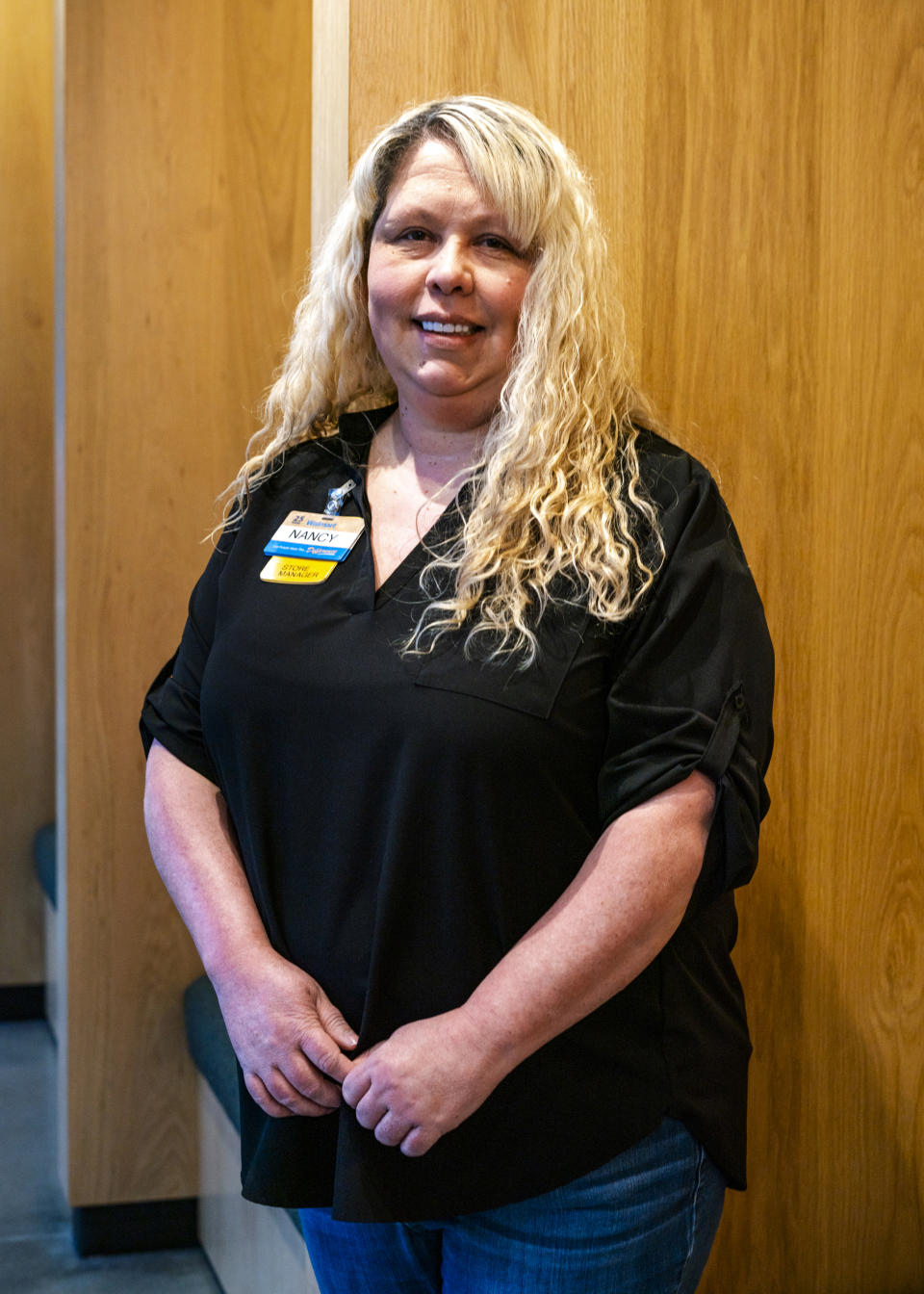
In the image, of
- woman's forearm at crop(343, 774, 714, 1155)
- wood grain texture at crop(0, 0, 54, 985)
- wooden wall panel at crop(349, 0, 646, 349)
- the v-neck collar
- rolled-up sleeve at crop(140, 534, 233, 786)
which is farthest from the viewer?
wood grain texture at crop(0, 0, 54, 985)

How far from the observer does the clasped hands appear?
1148 millimetres

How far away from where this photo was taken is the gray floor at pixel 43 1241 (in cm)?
250

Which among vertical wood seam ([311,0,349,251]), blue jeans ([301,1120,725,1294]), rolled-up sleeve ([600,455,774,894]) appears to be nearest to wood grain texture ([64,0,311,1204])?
vertical wood seam ([311,0,349,251])

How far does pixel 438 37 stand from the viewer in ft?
5.29

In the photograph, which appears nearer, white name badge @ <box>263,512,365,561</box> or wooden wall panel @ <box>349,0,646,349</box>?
white name badge @ <box>263,512,365,561</box>

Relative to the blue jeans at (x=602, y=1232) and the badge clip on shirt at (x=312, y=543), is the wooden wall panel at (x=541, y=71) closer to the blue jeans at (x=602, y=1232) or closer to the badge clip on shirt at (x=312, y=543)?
the badge clip on shirt at (x=312, y=543)

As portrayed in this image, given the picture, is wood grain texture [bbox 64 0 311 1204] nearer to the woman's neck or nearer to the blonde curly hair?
the blonde curly hair

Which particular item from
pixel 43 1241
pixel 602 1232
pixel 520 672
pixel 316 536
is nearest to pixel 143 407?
pixel 316 536

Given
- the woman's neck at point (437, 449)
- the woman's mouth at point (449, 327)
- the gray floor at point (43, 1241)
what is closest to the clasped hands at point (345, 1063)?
the woman's neck at point (437, 449)

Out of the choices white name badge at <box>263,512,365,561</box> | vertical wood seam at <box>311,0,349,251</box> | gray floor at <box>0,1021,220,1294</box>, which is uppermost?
vertical wood seam at <box>311,0,349,251</box>

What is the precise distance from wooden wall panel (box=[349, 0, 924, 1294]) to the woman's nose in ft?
1.26

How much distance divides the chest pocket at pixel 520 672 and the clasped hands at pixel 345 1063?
11.2 inches

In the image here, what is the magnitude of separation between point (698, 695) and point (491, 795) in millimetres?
208

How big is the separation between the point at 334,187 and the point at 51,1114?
8.32ft
